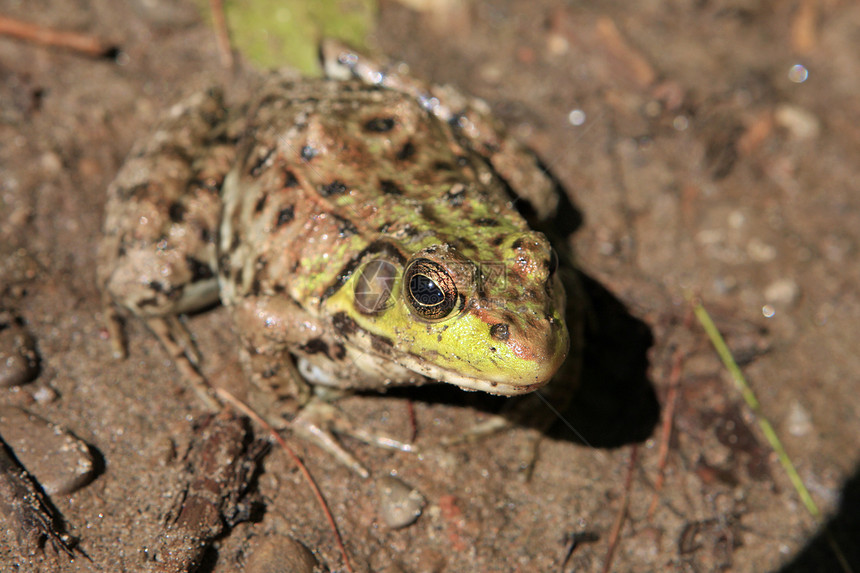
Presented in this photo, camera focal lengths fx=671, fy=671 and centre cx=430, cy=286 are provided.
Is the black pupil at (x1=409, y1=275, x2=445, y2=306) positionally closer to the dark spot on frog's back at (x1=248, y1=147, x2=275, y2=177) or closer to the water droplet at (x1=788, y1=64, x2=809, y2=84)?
the dark spot on frog's back at (x1=248, y1=147, x2=275, y2=177)

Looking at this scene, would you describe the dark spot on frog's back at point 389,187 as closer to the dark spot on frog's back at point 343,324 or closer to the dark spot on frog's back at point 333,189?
the dark spot on frog's back at point 333,189

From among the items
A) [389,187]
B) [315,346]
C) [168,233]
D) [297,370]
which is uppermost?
[389,187]

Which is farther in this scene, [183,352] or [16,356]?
[183,352]

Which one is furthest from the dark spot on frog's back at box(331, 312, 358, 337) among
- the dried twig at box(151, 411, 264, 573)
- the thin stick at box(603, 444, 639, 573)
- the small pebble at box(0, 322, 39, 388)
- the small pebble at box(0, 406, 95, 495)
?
the thin stick at box(603, 444, 639, 573)

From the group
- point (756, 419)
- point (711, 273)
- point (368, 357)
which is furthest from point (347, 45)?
point (756, 419)

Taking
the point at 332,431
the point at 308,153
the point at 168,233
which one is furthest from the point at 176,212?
the point at 332,431

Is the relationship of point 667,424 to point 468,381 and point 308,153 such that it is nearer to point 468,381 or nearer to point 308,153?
point 468,381

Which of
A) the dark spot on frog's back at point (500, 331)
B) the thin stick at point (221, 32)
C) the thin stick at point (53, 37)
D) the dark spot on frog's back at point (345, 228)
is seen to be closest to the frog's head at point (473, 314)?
the dark spot on frog's back at point (500, 331)
